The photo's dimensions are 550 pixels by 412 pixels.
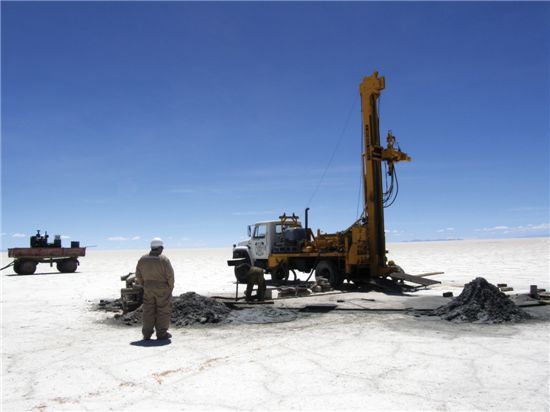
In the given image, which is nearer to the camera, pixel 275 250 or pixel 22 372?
pixel 22 372

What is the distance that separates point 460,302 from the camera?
29.3ft

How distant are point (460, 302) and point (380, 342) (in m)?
2.97

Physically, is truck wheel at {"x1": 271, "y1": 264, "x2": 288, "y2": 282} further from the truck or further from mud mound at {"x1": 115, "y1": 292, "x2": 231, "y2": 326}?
mud mound at {"x1": 115, "y1": 292, "x2": 231, "y2": 326}

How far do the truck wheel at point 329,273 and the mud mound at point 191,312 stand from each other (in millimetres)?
5825

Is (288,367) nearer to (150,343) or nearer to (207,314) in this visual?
(150,343)

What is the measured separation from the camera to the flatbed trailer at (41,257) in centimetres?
2619

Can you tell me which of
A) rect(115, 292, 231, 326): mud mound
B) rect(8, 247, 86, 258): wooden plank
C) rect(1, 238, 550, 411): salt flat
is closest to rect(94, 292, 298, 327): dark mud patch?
rect(115, 292, 231, 326): mud mound

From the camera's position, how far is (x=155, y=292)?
746 centimetres

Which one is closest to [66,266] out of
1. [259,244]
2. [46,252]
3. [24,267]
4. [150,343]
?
[46,252]

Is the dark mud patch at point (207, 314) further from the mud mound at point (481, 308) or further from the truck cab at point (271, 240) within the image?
the truck cab at point (271, 240)

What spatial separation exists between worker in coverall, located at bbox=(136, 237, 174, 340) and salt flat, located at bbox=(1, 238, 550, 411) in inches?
13.0

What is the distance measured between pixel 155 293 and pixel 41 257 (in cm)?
2265

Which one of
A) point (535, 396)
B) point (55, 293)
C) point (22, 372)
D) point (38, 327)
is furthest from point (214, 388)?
point (55, 293)

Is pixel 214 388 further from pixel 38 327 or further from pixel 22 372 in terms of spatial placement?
pixel 38 327
